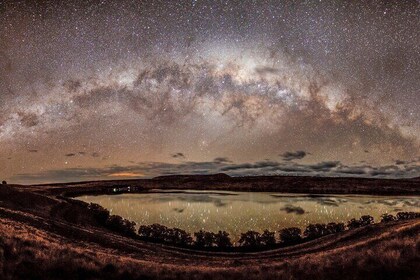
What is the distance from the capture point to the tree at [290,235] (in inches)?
1959

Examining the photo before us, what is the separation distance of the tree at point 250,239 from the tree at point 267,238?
491 millimetres

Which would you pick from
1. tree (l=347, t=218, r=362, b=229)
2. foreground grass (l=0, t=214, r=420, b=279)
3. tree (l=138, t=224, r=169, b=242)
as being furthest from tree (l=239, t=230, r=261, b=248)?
foreground grass (l=0, t=214, r=420, b=279)

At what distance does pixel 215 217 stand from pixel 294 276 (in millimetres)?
46431

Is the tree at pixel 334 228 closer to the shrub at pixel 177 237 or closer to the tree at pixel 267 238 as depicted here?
the tree at pixel 267 238

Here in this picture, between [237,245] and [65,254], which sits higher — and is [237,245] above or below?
below

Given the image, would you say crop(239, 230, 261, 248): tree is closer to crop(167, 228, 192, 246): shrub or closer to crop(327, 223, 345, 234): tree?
crop(167, 228, 192, 246): shrub

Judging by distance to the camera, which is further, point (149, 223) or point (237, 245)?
point (149, 223)

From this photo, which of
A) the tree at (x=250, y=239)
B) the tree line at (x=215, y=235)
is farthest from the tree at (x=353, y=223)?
the tree at (x=250, y=239)

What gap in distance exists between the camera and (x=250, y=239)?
4800cm

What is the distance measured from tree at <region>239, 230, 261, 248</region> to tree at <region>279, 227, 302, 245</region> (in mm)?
3927

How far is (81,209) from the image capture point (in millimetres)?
58719

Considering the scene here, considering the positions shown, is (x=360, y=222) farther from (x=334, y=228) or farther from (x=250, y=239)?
(x=250, y=239)

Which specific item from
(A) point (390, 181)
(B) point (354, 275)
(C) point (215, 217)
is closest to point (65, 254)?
(B) point (354, 275)

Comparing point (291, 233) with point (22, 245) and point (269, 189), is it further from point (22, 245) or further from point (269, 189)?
point (269, 189)
